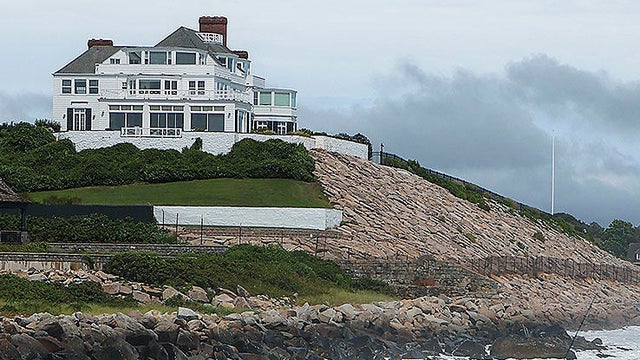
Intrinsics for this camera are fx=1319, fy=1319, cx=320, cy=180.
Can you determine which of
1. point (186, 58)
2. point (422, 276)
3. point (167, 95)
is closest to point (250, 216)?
point (422, 276)

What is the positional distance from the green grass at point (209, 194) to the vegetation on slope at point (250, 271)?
31.2ft

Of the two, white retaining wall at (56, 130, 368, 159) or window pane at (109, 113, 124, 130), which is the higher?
window pane at (109, 113, 124, 130)

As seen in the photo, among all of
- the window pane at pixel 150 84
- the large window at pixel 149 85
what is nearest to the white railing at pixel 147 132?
the large window at pixel 149 85

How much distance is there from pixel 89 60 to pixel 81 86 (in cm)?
305

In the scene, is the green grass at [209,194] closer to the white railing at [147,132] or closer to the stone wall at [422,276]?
the white railing at [147,132]

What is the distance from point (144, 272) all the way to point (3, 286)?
5.49 m

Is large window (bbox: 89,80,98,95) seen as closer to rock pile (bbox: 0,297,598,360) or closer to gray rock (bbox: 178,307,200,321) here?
rock pile (bbox: 0,297,598,360)

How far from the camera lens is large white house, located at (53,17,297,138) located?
76062 millimetres

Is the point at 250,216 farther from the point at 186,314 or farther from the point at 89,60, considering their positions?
the point at 89,60

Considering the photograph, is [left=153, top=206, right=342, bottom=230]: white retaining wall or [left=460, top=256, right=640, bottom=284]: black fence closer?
[left=153, top=206, right=342, bottom=230]: white retaining wall

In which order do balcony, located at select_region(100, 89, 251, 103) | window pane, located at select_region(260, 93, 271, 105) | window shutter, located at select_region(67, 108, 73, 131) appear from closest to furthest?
1. balcony, located at select_region(100, 89, 251, 103)
2. window shutter, located at select_region(67, 108, 73, 131)
3. window pane, located at select_region(260, 93, 271, 105)

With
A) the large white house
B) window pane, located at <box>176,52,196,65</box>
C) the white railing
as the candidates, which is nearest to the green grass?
the white railing

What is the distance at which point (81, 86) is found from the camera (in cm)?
8150

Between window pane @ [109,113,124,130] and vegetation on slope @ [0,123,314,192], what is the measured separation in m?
4.56
